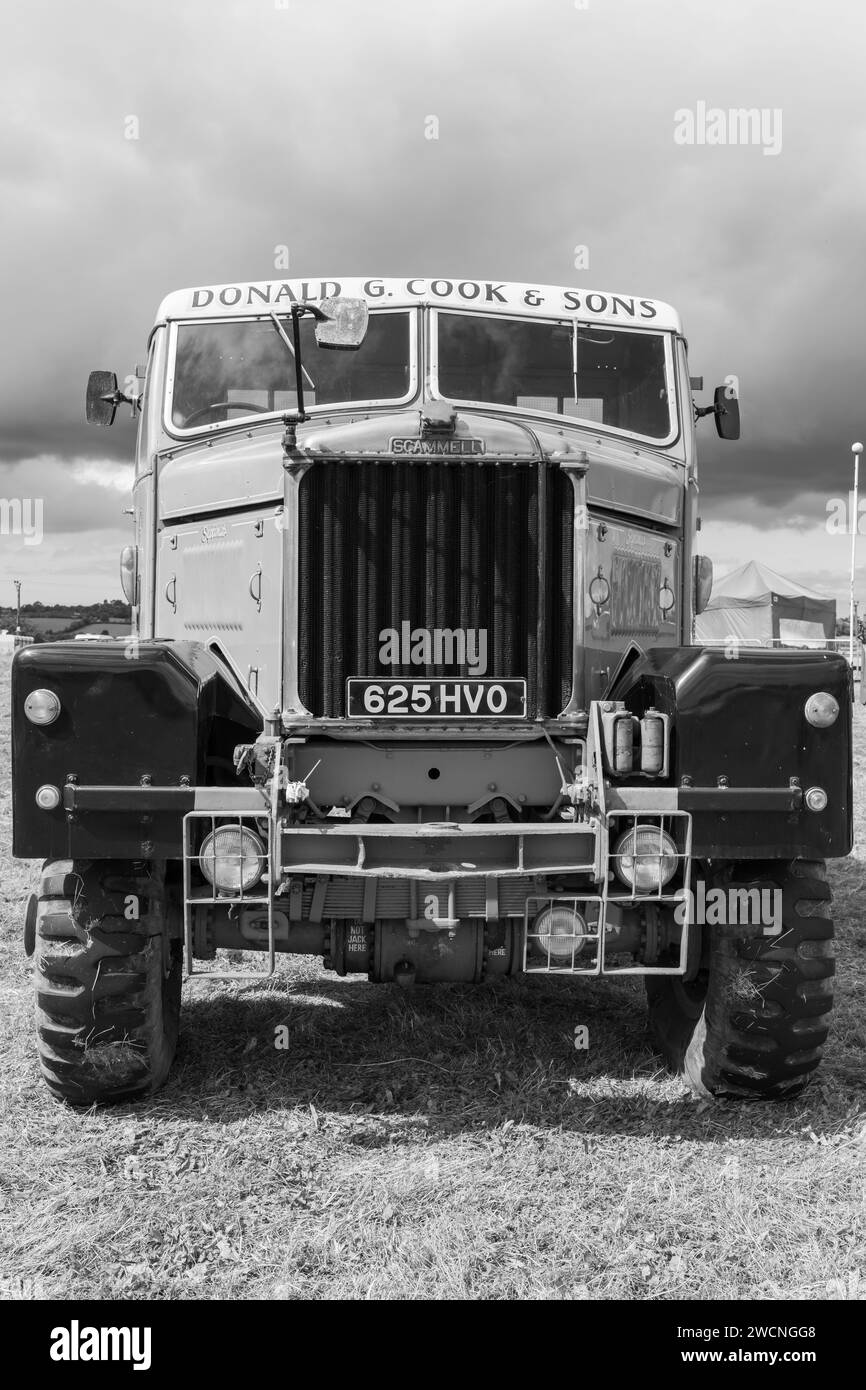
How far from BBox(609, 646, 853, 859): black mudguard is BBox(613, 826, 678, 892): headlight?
12cm

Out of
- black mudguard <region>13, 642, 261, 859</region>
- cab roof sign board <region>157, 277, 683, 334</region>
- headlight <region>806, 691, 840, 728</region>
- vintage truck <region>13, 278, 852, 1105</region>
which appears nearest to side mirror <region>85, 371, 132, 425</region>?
cab roof sign board <region>157, 277, 683, 334</region>

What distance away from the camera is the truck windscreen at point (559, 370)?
16.4 ft

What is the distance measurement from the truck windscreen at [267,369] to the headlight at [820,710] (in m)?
2.27

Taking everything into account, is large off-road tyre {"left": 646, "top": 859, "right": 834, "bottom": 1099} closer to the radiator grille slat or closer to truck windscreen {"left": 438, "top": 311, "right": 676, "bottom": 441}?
the radiator grille slat

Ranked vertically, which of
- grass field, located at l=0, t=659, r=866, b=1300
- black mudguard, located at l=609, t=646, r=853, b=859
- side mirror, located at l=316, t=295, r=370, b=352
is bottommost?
grass field, located at l=0, t=659, r=866, b=1300

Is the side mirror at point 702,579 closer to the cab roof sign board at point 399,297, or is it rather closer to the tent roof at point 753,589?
the cab roof sign board at point 399,297

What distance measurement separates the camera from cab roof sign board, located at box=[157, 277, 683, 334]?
5098 millimetres

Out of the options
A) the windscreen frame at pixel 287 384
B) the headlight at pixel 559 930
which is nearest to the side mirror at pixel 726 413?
the windscreen frame at pixel 287 384

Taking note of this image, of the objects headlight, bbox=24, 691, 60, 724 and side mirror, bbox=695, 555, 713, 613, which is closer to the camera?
headlight, bbox=24, 691, 60, 724

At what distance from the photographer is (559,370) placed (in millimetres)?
5211

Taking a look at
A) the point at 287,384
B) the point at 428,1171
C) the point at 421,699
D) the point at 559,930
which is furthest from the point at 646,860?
the point at 287,384

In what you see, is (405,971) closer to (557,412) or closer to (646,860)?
(646,860)

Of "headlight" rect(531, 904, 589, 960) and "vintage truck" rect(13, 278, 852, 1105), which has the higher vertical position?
"vintage truck" rect(13, 278, 852, 1105)

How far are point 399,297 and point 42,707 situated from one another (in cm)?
264
